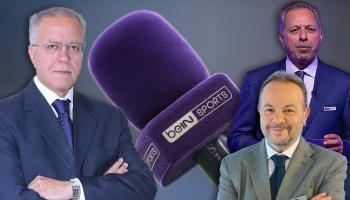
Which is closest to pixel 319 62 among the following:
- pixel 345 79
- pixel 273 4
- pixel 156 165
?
pixel 345 79

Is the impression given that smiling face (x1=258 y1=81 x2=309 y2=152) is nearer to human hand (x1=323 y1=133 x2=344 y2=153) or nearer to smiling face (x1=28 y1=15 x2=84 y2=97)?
human hand (x1=323 y1=133 x2=344 y2=153)

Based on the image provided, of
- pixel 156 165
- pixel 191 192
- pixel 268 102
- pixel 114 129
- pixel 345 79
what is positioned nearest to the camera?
pixel 268 102

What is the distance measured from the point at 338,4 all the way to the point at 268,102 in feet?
4.85

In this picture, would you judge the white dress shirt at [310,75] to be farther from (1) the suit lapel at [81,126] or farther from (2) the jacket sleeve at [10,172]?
(2) the jacket sleeve at [10,172]

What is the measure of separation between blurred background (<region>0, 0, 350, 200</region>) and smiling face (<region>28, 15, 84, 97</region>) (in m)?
1.02

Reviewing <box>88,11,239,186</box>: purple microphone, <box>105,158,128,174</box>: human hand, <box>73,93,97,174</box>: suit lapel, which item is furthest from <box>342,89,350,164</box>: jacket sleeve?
<box>73,93,97,174</box>: suit lapel

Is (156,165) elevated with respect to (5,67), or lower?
lower

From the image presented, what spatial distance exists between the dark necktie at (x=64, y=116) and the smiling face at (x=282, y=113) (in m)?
0.79

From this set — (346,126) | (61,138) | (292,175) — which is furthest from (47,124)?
(346,126)

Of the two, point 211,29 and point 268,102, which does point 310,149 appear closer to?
point 268,102

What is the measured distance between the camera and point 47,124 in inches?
96.9

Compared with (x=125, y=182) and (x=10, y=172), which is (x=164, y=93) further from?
(x=10, y=172)

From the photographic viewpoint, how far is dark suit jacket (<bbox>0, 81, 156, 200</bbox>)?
2.33m

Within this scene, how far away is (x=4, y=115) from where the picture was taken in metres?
2.40
